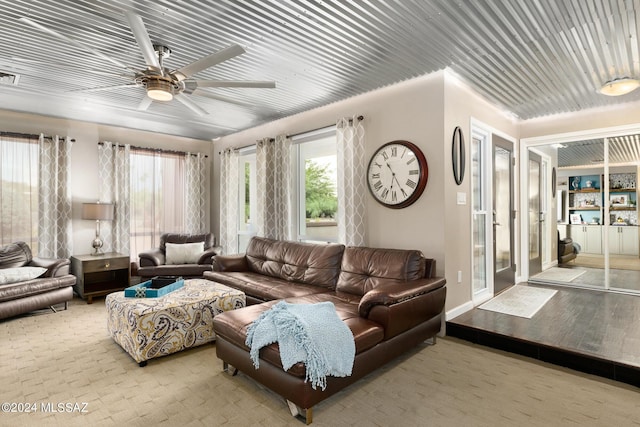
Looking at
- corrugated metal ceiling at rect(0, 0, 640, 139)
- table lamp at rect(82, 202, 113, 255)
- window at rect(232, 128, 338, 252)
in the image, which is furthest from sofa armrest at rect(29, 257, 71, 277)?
window at rect(232, 128, 338, 252)

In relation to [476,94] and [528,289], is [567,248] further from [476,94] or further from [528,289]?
[476,94]

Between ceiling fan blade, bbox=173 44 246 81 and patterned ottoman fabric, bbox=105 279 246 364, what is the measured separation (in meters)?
1.98

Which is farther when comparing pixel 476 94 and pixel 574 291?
pixel 574 291

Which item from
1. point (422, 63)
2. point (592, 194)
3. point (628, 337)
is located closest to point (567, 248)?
point (592, 194)

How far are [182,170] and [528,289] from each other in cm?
610

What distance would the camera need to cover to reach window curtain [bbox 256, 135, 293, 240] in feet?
16.5

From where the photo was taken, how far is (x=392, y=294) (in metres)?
2.62

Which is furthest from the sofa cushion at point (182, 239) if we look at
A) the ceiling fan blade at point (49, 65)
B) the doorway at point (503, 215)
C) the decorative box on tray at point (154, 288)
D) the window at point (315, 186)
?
the doorway at point (503, 215)

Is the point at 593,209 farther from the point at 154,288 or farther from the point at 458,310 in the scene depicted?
the point at 154,288

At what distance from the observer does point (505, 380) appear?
101 inches

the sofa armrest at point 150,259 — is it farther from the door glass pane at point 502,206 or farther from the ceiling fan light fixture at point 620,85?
the ceiling fan light fixture at point 620,85

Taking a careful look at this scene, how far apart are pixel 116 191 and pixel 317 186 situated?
11.0 ft

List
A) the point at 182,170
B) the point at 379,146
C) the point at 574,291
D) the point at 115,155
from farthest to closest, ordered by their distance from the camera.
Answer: the point at 182,170 → the point at 115,155 → the point at 574,291 → the point at 379,146

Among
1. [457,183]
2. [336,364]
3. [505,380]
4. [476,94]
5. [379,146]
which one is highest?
[476,94]
